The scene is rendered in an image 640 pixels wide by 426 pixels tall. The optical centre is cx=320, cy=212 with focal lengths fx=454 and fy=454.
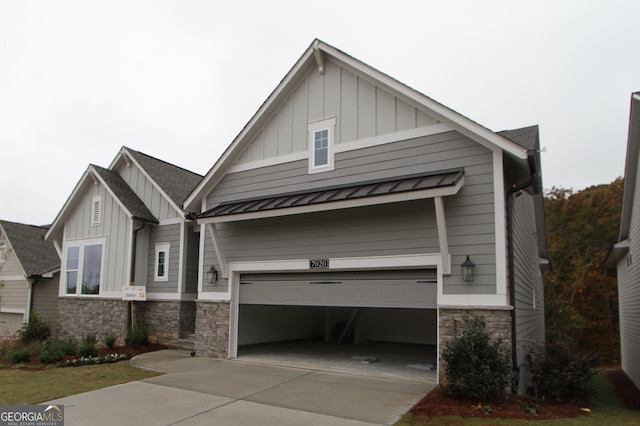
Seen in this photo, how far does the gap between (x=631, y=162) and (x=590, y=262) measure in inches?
698

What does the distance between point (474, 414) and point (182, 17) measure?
1254 cm

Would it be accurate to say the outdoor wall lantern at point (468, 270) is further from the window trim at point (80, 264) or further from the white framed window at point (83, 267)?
the white framed window at point (83, 267)

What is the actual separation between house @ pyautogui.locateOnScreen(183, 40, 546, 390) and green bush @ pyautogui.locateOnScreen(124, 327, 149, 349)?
106 inches

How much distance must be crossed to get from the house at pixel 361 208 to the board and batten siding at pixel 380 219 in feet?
0.09

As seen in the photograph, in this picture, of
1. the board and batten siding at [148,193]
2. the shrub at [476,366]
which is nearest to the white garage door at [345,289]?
the shrub at [476,366]

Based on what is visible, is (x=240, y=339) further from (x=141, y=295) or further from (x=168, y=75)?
(x=168, y=75)

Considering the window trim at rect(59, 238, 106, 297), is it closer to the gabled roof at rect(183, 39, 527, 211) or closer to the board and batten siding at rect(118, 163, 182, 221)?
the board and batten siding at rect(118, 163, 182, 221)

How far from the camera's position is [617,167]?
39.9 meters

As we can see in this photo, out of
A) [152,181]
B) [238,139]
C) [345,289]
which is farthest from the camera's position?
[152,181]

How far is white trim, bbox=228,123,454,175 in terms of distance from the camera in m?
9.55

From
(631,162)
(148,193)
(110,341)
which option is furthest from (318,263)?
(631,162)

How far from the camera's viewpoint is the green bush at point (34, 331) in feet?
52.8

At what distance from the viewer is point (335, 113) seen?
1100 cm

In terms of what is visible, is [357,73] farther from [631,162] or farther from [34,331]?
[34,331]
